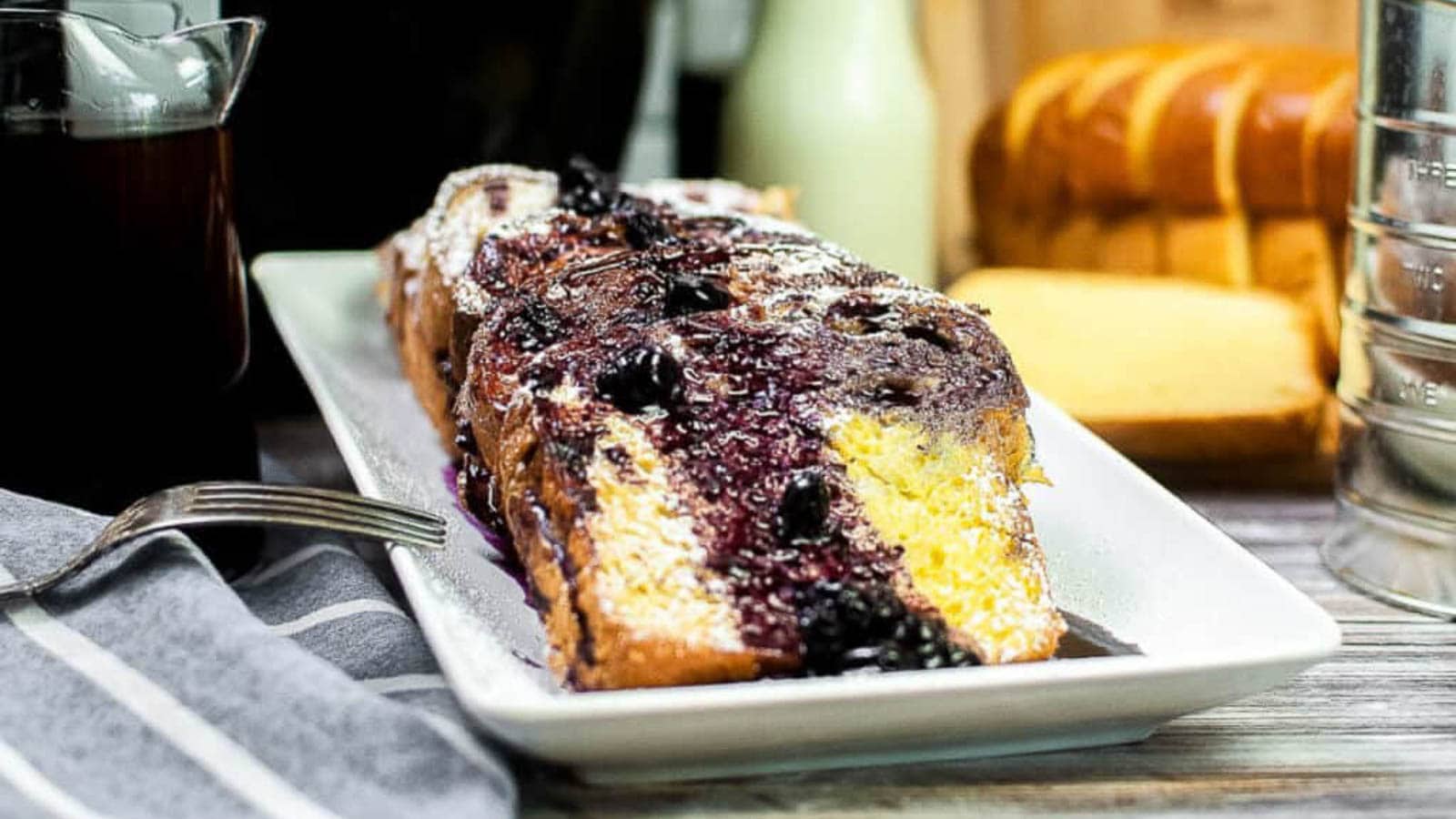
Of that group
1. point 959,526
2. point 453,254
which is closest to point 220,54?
point 453,254

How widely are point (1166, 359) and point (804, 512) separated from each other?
1.01 metres

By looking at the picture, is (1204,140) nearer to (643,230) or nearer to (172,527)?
(643,230)

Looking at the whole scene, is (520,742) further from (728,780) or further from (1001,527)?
(1001,527)

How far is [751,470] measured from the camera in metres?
1.14

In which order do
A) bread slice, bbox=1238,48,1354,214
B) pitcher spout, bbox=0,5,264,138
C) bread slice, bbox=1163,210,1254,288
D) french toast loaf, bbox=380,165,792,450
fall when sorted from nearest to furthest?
pitcher spout, bbox=0,5,264,138
french toast loaf, bbox=380,165,792,450
bread slice, bbox=1238,48,1354,214
bread slice, bbox=1163,210,1254,288

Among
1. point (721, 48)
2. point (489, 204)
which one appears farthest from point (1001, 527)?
point (721, 48)

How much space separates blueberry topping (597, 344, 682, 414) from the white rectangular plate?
0.18 m

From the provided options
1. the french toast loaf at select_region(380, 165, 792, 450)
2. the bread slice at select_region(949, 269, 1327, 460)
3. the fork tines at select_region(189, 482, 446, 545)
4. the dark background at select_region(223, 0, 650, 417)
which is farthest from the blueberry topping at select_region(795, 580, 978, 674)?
the dark background at select_region(223, 0, 650, 417)

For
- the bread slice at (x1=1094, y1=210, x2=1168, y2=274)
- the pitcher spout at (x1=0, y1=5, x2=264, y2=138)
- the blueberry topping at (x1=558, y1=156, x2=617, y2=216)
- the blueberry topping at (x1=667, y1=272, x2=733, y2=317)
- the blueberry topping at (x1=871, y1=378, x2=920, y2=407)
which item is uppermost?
the pitcher spout at (x1=0, y1=5, x2=264, y2=138)

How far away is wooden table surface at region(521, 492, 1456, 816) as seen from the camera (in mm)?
1003

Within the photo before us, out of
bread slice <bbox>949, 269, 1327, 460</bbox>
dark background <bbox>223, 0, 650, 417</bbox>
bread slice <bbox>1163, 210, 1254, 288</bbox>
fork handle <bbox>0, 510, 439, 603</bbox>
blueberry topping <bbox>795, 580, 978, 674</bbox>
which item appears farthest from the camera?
bread slice <bbox>1163, 210, 1254, 288</bbox>

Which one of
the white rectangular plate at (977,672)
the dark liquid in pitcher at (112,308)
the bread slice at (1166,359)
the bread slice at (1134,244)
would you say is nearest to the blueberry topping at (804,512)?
the white rectangular plate at (977,672)

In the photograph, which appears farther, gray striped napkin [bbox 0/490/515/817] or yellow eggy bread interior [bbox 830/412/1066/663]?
yellow eggy bread interior [bbox 830/412/1066/663]

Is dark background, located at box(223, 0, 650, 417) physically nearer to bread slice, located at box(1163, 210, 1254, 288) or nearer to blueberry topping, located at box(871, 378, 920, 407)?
bread slice, located at box(1163, 210, 1254, 288)
